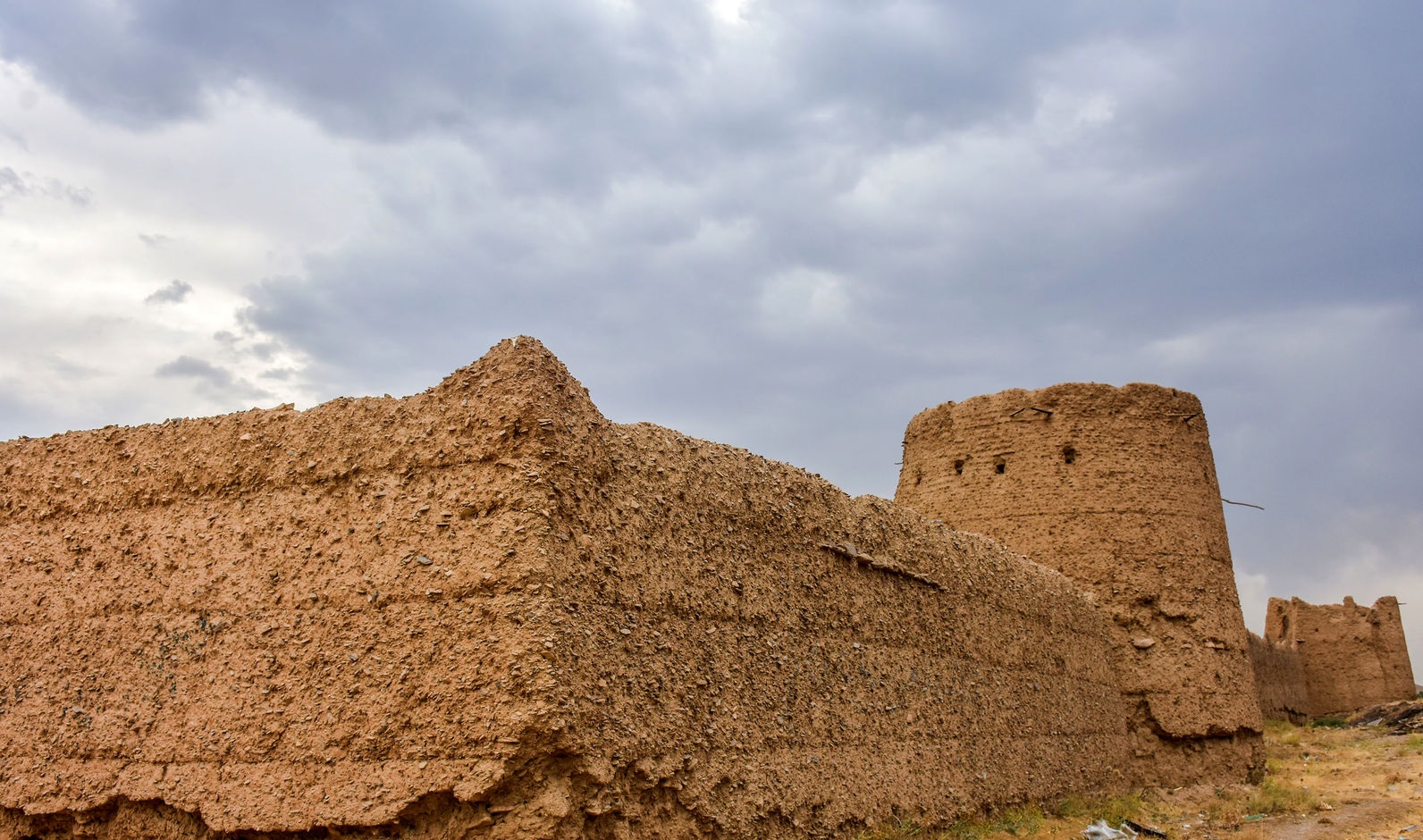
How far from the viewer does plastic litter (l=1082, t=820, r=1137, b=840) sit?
771cm

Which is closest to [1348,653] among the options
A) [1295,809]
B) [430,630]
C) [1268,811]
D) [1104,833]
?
[1295,809]

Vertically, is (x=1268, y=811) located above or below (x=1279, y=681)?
below

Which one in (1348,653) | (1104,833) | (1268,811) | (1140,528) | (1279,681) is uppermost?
(1348,653)

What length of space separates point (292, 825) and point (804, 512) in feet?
9.77

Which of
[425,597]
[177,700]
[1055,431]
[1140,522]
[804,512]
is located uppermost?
[1055,431]

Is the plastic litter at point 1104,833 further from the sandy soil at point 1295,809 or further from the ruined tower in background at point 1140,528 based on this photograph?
the ruined tower in background at point 1140,528

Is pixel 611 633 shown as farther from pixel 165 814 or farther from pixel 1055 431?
pixel 1055 431

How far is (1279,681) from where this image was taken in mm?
20797

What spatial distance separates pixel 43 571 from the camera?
539 cm

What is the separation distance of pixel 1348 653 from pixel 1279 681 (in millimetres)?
4230

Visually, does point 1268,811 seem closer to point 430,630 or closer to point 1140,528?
point 1140,528

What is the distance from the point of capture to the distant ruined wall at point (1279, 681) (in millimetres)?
19359

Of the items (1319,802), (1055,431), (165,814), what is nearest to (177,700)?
(165,814)

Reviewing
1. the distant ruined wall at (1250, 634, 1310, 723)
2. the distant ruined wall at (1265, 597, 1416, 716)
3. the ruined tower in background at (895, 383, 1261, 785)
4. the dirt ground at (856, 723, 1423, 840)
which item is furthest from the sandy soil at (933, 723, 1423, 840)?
the distant ruined wall at (1265, 597, 1416, 716)
